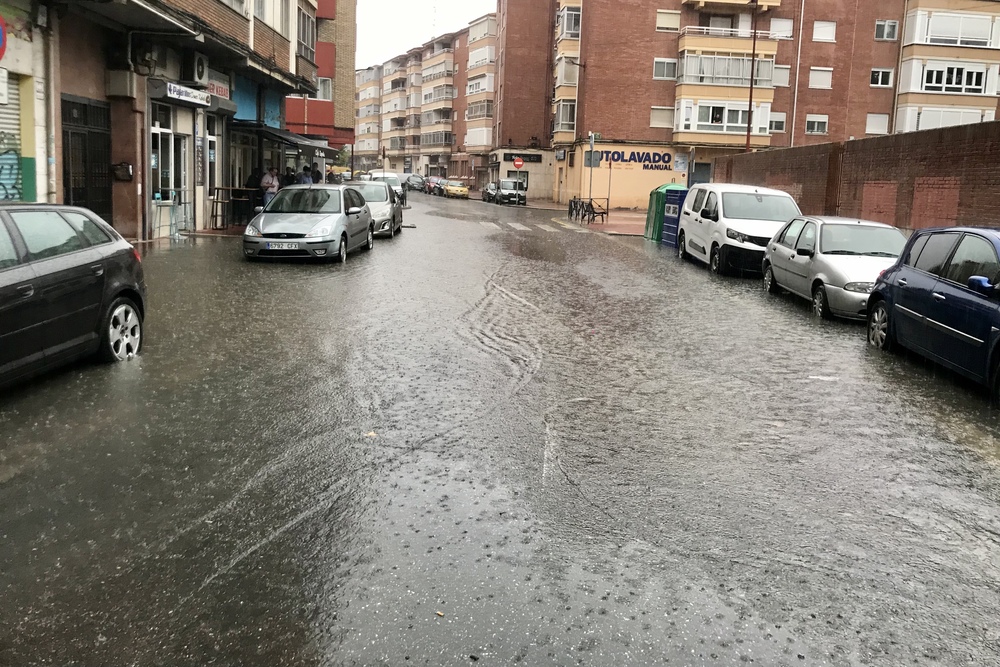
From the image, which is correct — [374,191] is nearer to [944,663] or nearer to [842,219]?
[842,219]

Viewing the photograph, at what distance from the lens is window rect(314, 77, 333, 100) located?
151 feet

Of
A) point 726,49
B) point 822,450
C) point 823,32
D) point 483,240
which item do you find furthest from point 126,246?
point 823,32

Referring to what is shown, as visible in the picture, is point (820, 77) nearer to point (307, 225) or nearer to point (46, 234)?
point (307, 225)

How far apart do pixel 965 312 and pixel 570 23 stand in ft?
192

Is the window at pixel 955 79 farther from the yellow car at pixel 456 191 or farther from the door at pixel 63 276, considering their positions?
the door at pixel 63 276

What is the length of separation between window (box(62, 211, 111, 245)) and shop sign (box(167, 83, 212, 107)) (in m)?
13.7

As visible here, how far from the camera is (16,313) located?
6520 mm

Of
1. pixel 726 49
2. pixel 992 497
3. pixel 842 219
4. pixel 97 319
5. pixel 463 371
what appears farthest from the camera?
pixel 726 49

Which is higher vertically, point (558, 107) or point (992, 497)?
point (558, 107)

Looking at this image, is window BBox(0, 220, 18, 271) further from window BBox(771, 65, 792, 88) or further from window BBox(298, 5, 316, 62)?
window BBox(771, 65, 792, 88)

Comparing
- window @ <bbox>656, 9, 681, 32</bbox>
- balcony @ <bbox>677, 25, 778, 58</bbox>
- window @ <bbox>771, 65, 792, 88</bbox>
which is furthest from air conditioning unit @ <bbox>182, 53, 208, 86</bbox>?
window @ <bbox>771, 65, 792, 88</bbox>

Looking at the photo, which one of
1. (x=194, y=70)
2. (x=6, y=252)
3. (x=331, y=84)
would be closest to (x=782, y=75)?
(x=331, y=84)

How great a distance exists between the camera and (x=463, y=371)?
325 inches

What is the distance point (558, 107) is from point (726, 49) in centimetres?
1353
